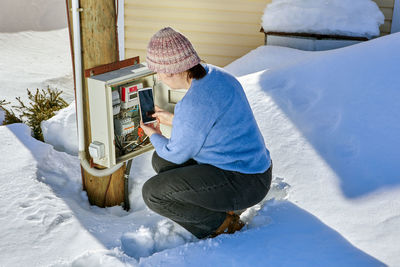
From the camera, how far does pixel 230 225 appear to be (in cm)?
260

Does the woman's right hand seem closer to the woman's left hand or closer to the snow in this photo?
the woman's left hand

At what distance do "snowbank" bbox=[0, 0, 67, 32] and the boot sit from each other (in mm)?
11814

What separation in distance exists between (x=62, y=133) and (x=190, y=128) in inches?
91.9

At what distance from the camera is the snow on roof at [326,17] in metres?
5.76

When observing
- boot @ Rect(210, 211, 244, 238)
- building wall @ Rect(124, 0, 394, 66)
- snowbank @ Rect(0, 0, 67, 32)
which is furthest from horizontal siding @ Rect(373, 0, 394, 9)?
snowbank @ Rect(0, 0, 67, 32)

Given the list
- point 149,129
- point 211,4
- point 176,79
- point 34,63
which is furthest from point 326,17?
point 34,63

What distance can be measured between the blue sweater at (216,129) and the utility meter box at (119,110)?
0.45m

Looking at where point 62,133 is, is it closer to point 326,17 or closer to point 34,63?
point 326,17

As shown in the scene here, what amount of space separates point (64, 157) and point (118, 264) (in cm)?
170

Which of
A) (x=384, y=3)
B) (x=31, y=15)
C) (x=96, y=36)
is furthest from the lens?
(x=31, y=15)

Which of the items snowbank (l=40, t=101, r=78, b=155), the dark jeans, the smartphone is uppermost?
the smartphone

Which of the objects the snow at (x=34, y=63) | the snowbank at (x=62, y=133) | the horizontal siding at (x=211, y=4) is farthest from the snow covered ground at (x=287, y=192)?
the snow at (x=34, y=63)

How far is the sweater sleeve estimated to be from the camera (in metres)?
2.24

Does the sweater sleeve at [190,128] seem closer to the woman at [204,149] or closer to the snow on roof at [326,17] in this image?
the woman at [204,149]
